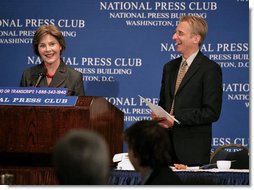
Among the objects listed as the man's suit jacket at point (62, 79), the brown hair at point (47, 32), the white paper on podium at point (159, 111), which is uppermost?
the brown hair at point (47, 32)

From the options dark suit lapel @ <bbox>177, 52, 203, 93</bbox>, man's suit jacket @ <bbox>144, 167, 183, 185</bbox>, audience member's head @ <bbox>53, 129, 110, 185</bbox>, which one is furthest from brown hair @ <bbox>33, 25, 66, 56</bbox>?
audience member's head @ <bbox>53, 129, 110, 185</bbox>

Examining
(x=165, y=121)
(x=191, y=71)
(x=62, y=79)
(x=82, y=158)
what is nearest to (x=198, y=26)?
(x=191, y=71)

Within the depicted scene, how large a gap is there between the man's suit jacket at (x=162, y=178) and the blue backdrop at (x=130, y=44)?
9.60 ft

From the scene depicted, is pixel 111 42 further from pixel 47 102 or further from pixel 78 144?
pixel 78 144

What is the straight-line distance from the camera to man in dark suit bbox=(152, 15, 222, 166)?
4.82m

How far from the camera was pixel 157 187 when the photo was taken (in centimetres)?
323

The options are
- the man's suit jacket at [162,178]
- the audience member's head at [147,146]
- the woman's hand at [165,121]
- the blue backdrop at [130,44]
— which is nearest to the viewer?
the man's suit jacket at [162,178]

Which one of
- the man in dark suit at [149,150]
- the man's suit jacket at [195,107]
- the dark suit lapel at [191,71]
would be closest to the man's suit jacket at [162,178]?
the man in dark suit at [149,150]

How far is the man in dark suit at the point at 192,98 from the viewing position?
15.8ft

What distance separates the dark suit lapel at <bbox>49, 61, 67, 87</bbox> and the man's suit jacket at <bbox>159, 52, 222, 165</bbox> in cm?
75

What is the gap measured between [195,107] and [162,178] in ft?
5.73

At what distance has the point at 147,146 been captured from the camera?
342 centimetres

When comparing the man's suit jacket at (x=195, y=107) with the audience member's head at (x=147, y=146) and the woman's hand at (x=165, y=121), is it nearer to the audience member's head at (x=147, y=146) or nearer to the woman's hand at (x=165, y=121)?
the woman's hand at (x=165, y=121)

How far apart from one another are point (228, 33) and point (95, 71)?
126cm
